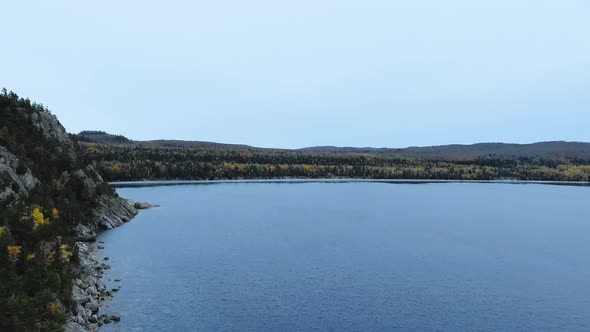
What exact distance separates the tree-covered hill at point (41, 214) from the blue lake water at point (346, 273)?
368 centimetres

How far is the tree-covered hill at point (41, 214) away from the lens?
85.1 ft

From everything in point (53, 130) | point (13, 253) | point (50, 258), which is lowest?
point (50, 258)

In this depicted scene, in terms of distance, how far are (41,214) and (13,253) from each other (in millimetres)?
9490

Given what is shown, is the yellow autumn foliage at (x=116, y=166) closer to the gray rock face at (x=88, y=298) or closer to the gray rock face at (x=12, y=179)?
the gray rock face at (x=12, y=179)

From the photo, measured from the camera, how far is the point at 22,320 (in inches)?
930

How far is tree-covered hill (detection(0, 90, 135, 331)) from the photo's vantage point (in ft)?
85.1

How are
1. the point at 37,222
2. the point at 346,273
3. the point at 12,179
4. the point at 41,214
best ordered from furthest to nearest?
the point at 346,273 → the point at 12,179 → the point at 41,214 → the point at 37,222

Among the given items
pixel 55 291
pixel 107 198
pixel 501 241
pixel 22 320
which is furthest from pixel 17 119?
pixel 501 241

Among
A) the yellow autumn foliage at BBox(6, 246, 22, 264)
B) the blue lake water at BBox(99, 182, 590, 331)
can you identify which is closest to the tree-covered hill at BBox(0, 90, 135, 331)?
the yellow autumn foliage at BBox(6, 246, 22, 264)

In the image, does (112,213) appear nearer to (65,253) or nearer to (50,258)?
(65,253)

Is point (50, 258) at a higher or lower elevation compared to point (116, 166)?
lower

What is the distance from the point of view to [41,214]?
3866 cm

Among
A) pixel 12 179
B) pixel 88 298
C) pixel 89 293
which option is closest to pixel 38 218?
pixel 12 179

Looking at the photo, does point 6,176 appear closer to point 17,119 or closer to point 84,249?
point 84,249
